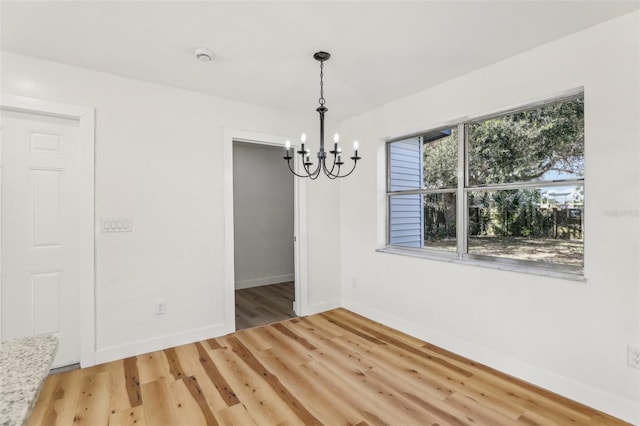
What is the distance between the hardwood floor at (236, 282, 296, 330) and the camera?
3775 millimetres

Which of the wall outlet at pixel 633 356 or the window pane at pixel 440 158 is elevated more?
the window pane at pixel 440 158

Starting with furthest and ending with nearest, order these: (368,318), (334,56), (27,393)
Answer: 1. (368,318)
2. (334,56)
3. (27,393)

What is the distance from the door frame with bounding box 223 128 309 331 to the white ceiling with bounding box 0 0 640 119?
0.65 metres

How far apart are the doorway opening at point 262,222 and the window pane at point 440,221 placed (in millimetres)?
2349

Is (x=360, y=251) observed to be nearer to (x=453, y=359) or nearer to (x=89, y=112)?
(x=453, y=359)

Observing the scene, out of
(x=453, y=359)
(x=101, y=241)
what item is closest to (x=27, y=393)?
(x=101, y=241)

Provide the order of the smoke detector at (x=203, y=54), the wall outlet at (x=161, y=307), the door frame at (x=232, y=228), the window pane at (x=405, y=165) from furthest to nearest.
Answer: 1. the window pane at (x=405, y=165)
2. the door frame at (x=232, y=228)
3. the wall outlet at (x=161, y=307)
4. the smoke detector at (x=203, y=54)

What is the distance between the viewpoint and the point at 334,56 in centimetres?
246

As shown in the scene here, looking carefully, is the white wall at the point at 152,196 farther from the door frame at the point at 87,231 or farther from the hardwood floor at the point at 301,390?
the hardwood floor at the point at 301,390

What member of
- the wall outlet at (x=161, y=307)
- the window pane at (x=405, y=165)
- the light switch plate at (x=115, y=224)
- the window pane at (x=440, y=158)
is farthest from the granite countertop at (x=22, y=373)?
the window pane at (x=405, y=165)

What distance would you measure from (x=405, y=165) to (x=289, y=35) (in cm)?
204

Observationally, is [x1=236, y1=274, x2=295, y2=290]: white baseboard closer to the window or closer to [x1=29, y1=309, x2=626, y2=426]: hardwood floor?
[x1=29, y1=309, x2=626, y2=426]: hardwood floor

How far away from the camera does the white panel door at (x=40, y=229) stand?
8.10ft

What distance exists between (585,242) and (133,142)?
12.0ft
